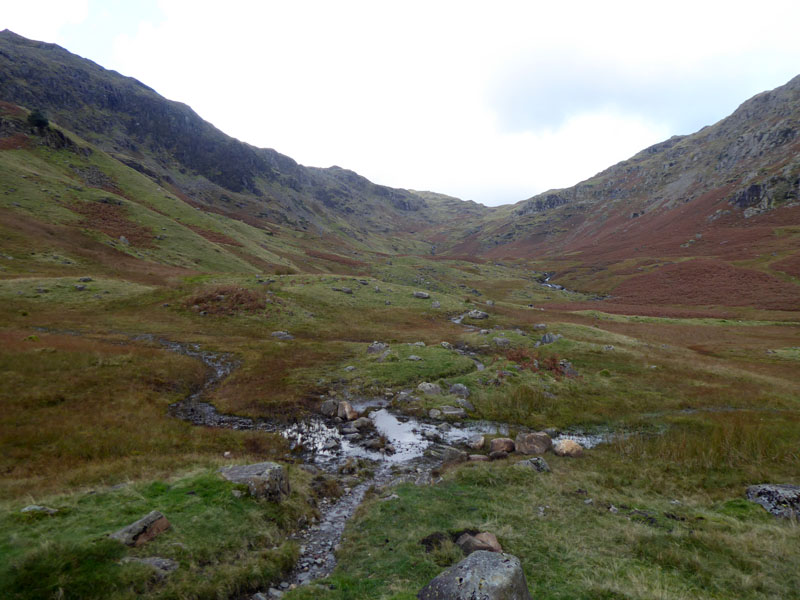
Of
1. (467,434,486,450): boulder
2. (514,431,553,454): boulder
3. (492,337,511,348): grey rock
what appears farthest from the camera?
(492,337,511,348): grey rock

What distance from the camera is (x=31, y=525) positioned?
10852mm

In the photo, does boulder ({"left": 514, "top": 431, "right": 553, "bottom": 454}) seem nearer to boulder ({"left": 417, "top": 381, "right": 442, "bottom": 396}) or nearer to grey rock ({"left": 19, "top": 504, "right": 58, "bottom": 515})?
boulder ({"left": 417, "top": 381, "right": 442, "bottom": 396})

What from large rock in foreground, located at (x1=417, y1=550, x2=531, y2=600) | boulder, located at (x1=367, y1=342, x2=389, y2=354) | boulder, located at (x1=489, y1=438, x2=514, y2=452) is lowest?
boulder, located at (x1=489, y1=438, x2=514, y2=452)

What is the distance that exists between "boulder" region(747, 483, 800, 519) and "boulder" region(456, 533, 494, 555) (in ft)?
41.3

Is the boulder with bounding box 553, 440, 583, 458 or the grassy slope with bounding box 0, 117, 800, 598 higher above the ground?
the grassy slope with bounding box 0, 117, 800, 598

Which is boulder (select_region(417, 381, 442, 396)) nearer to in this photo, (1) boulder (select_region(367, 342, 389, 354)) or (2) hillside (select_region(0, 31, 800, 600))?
(2) hillside (select_region(0, 31, 800, 600))

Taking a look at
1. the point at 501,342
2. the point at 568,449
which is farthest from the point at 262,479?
the point at 501,342

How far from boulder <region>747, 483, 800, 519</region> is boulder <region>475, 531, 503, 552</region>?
12.0 metres

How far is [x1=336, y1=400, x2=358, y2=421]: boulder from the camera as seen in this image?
A: 1012 inches

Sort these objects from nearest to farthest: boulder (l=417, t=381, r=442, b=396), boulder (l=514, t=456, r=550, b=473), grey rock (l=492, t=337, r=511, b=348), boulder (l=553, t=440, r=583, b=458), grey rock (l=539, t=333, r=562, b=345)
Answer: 1. boulder (l=514, t=456, r=550, b=473)
2. boulder (l=553, t=440, r=583, b=458)
3. boulder (l=417, t=381, r=442, b=396)
4. grey rock (l=492, t=337, r=511, b=348)
5. grey rock (l=539, t=333, r=562, b=345)

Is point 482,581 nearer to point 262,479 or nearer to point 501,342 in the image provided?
point 262,479

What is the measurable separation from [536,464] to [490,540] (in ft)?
28.8

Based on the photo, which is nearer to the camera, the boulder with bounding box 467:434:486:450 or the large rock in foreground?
the large rock in foreground

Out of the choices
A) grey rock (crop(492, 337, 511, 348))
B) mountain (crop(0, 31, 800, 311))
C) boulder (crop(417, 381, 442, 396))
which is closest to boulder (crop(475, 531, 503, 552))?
boulder (crop(417, 381, 442, 396))
